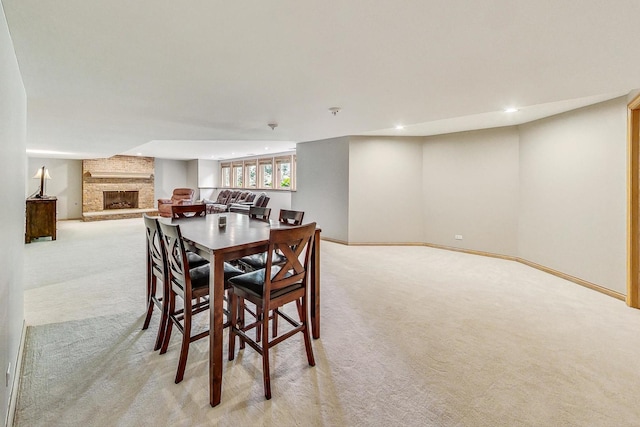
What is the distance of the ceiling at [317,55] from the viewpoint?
1.42m

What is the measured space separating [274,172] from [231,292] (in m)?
7.70

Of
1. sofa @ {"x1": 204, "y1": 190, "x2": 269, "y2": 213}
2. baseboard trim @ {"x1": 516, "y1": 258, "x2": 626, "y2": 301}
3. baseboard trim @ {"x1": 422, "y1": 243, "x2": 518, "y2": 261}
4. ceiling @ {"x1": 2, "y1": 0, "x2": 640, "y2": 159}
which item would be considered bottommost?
baseboard trim @ {"x1": 516, "y1": 258, "x2": 626, "y2": 301}

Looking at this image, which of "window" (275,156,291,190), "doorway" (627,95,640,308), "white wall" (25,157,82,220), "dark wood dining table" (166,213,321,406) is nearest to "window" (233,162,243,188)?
"window" (275,156,291,190)

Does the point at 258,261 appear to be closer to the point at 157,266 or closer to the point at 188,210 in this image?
the point at 157,266

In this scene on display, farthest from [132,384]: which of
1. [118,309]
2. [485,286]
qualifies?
[485,286]

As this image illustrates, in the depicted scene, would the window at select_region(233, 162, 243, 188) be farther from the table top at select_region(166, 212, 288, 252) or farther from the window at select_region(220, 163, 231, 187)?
the table top at select_region(166, 212, 288, 252)

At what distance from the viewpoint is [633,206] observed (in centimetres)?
300

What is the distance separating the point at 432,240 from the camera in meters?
5.72

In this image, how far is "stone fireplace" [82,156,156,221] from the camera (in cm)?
995

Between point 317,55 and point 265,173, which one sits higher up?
point 265,173

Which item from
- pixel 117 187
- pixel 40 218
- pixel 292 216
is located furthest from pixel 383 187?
pixel 117 187

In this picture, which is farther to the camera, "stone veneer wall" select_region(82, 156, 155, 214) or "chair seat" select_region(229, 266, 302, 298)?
"stone veneer wall" select_region(82, 156, 155, 214)

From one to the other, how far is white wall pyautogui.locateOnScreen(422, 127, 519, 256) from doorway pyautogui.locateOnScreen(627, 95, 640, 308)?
5.66ft

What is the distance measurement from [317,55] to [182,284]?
1.77 meters
